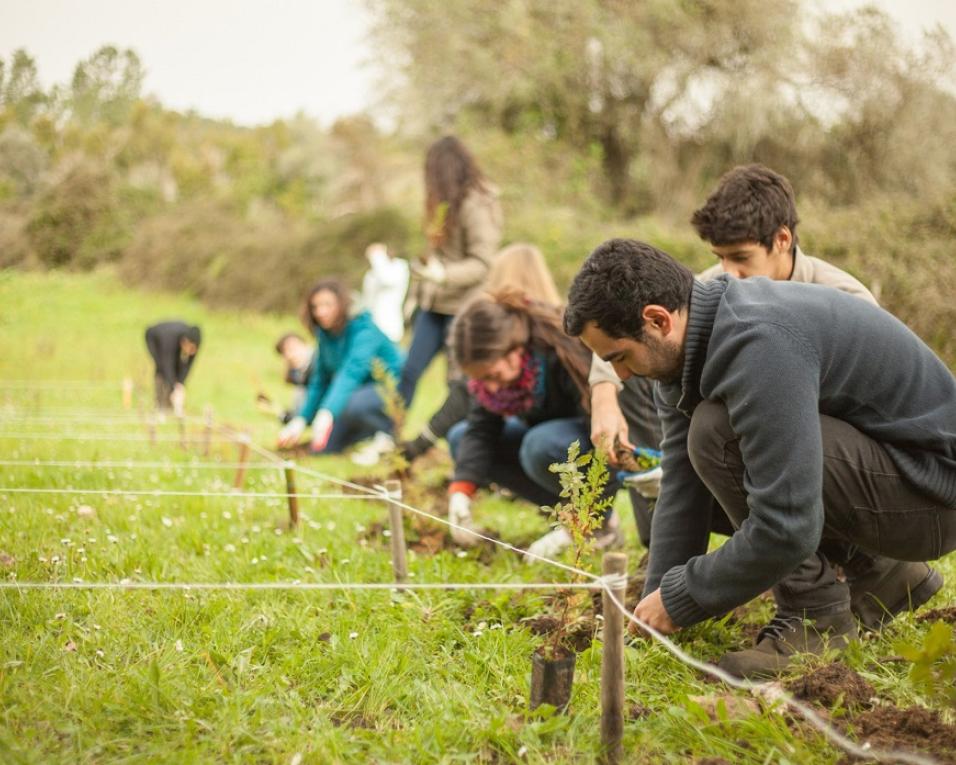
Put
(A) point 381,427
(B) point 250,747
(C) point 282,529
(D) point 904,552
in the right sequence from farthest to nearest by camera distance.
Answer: (A) point 381,427
(C) point 282,529
(D) point 904,552
(B) point 250,747

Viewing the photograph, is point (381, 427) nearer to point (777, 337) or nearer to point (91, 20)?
point (91, 20)

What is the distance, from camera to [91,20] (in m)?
5.62

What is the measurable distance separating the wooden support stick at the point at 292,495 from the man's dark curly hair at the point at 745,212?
201cm

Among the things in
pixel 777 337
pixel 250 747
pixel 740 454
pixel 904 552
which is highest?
pixel 777 337

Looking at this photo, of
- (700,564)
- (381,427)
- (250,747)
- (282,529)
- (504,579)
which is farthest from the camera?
(381,427)

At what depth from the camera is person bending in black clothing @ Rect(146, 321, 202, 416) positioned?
7504mm

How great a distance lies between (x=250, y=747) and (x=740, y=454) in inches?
58.9

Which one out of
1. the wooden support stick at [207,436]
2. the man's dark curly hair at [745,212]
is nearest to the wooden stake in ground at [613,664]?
the man's dark curly hair at [745,212]

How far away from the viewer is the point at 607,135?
14297 mm

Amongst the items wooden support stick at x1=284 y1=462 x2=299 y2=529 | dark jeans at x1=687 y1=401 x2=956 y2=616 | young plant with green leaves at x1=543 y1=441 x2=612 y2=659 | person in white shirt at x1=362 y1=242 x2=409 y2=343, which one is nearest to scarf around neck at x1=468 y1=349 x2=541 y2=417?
wooden support stick at x1=284 y1=462 x2=299 y2=529

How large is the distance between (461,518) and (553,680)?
1.76 metres

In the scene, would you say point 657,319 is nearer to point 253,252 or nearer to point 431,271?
point 431,271

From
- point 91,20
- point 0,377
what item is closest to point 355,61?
point 0,377

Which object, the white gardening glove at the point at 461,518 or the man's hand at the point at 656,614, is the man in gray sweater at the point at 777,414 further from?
the white gardening glove at the point at 461,518
